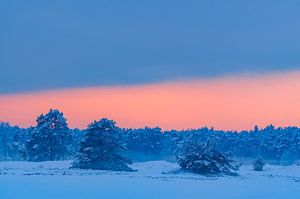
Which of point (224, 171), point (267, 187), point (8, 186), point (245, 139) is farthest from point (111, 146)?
point (245, 139)

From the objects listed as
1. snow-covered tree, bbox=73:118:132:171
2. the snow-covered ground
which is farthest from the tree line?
the snow-covered ground

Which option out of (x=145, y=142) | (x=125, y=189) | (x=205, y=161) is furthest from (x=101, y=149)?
(x=145, y=142)

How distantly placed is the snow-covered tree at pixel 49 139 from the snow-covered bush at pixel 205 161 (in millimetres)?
28181

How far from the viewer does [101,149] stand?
52562mm

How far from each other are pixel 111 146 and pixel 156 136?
265 feet

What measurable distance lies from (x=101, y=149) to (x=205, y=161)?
11.0m

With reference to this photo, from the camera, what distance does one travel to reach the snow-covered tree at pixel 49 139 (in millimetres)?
73250

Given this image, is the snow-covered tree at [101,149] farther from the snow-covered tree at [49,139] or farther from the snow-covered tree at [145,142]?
the snow-covered tree at [145,142]

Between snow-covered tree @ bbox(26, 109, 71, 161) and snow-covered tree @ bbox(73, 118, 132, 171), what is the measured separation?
62.6ft

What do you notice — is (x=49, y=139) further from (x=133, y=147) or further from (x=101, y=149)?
(x=133, y=147)

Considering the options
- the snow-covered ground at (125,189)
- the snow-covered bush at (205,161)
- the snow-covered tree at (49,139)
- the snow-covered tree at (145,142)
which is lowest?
the snow-covered ground at (125,189)

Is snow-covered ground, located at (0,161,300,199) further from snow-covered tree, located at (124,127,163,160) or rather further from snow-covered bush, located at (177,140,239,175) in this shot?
snow-covered tree, located at (124,127,163,160)

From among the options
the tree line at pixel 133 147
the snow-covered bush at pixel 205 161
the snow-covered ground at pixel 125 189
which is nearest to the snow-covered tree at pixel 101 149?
the tree line at pixel 133 147

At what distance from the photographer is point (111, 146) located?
53.1m
